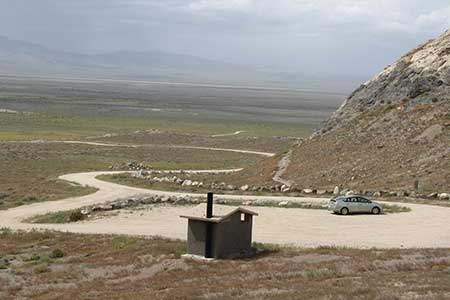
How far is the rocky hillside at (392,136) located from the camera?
60125 millimetres

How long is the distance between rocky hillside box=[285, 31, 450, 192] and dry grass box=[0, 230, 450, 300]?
24872 millimetres

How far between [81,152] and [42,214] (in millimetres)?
49350

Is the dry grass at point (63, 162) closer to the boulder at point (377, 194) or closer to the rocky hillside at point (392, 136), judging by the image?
the rocky hillside at point (392, 136)

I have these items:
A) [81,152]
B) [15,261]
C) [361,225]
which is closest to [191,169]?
[81,152]

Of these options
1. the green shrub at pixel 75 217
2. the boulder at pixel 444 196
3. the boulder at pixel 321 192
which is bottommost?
the green shrub at pixel 75 217

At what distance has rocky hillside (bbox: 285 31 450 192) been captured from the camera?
197 ft

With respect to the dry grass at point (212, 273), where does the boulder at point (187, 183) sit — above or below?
below

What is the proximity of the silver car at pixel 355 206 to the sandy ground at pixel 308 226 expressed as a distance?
29.0 inches

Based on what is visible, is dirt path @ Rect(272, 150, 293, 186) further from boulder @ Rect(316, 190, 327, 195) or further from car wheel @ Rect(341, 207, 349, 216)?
car wheel @ Rect(341, 207, 349, 216)

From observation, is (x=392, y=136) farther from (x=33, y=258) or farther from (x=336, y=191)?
(x=33, y=258)

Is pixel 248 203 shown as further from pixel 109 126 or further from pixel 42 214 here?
pixel 109 126

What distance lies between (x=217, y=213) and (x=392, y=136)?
2571 centimetres

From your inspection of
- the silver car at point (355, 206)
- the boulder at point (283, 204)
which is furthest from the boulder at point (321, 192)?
the silver car at point (355, 206)

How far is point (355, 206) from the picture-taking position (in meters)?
48.2
